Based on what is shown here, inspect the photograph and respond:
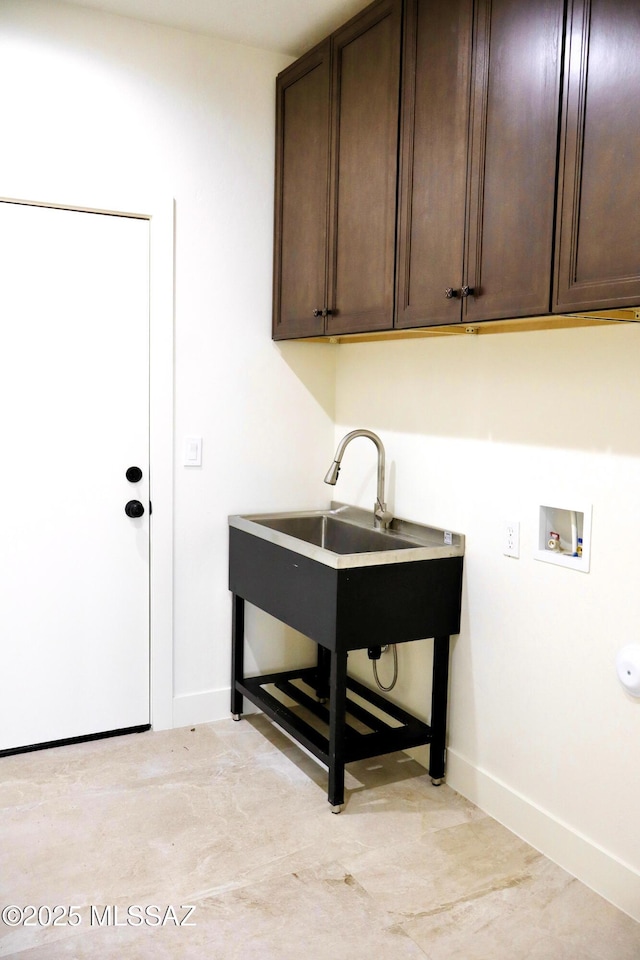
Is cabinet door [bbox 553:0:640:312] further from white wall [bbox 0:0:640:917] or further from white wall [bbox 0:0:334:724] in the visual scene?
white wall [bbox 0:0:334:724]

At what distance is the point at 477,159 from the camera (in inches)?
81.9

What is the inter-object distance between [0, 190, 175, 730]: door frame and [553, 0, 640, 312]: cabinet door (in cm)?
161

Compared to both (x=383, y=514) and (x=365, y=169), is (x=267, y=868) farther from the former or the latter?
(x=365, y=169)

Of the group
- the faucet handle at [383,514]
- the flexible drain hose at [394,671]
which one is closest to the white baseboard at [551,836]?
the flexible drain hose at [394,671]

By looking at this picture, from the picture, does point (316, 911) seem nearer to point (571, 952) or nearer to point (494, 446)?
point (571, 952)

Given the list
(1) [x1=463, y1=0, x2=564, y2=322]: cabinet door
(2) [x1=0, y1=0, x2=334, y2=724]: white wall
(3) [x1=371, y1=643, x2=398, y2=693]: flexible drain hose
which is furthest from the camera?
(3) [x1=371, y1=643, x2=398, y2=693]: flexible drain hose

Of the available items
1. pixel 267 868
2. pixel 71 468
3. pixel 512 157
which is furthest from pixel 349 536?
pixel 512 157

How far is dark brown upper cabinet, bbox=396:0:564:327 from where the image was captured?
74.0 inches

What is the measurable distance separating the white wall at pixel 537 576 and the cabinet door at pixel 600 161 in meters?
0.33

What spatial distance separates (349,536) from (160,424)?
85cm

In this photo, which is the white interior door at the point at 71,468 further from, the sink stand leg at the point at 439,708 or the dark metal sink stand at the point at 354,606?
the sink stand leg at the point at 439,708

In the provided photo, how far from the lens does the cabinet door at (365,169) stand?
245cm

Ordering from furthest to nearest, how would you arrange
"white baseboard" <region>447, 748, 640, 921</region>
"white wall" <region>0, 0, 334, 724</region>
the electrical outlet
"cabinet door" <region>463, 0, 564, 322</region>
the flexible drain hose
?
the flexible drain hose → "white wall" <region>0, 0, 334, 724</region> → the electrical outlet → "white baseboard" <region>447, 748, 640, 921</region> → "cabinet door" <region>463, 0, 564, 322</region>

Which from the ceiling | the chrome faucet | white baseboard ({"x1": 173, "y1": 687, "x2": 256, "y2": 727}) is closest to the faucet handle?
the chrome faucet
